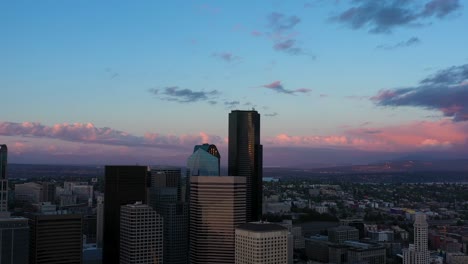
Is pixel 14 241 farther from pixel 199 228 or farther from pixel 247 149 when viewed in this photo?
pixel 247 149

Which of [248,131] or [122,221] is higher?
[248,131]

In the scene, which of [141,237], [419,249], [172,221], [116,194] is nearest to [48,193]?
[116,194]

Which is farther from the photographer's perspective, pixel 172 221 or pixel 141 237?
pixel 172 221

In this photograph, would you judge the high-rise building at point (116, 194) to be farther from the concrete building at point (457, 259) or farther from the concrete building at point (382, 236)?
the concrete building at point (382, 236)

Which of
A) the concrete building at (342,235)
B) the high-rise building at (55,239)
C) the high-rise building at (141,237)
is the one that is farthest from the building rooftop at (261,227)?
the concrete building at (342,235)

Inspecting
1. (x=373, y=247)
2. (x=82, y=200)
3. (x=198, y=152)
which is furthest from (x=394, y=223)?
(x=82, y=200)

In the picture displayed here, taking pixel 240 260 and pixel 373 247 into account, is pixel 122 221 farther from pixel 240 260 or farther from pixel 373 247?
pixel 373 247

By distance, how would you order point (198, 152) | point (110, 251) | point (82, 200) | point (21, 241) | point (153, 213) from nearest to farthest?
point (21, 241)
point (153, 213)
point (110, 251)
point (198, 152)
point (82, 200)
